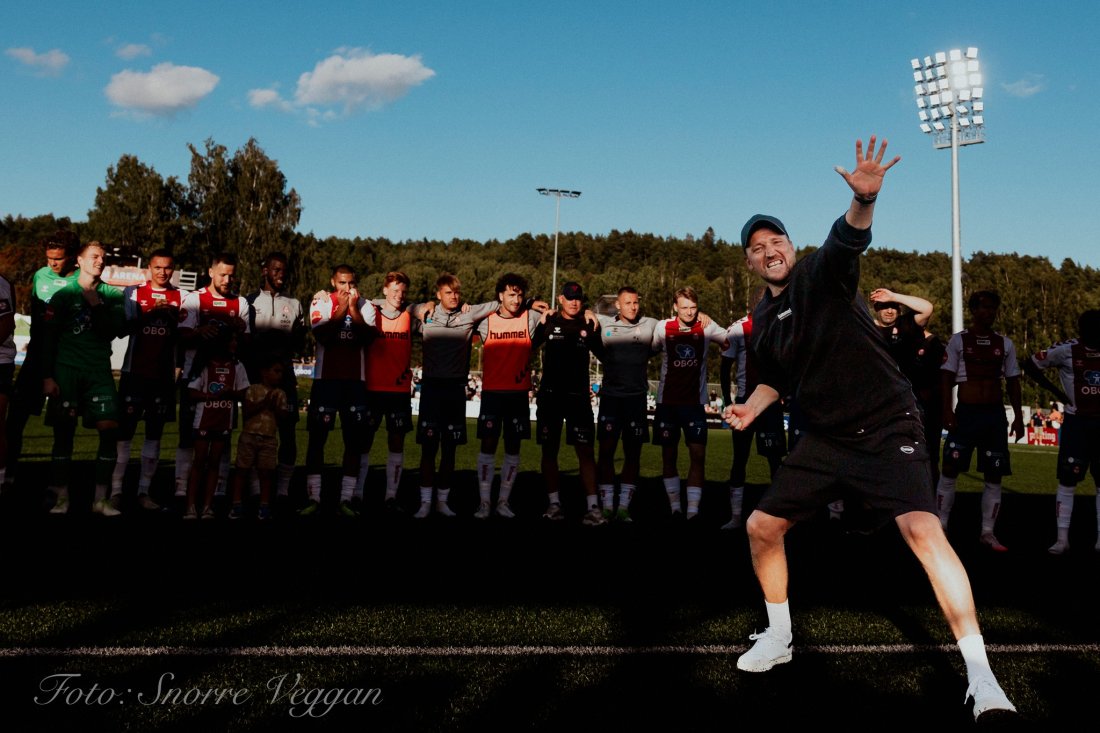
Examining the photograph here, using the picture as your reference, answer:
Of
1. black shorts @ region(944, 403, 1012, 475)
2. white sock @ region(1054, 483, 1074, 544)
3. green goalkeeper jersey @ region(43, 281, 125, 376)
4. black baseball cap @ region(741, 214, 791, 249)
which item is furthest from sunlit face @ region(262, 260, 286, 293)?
white sock @ region(1054, 483, 1074, 544)

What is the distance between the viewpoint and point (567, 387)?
8.60 m

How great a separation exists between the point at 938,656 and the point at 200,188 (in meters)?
62.6

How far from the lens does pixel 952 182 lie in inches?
1249

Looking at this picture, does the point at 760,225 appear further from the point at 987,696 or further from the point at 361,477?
the point at 361,477

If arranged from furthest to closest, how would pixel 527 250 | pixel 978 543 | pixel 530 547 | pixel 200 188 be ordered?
pixel 527 250 < pixel 200 188 < pixel 978 543 < pixel 530 547

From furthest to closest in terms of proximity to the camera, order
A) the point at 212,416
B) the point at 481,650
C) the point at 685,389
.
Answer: the point at 685,389 → the point at 212,416 → the point at 481,650

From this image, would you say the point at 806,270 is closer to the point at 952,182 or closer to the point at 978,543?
the point at 978,543

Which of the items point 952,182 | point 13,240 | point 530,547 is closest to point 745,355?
point 530,547

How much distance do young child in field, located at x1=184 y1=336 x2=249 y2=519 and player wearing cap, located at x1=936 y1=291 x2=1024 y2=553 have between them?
6.85 metres

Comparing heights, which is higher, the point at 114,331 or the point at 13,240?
the point at 13,240

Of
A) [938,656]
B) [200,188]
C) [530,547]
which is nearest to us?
[938,656]

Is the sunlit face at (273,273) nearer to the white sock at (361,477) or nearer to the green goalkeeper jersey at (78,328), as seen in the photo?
the green goalkeeper jersey at (78,328)

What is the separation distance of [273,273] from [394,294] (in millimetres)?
1204

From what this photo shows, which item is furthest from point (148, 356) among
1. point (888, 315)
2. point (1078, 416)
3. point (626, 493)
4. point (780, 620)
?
point (1078, 416)
